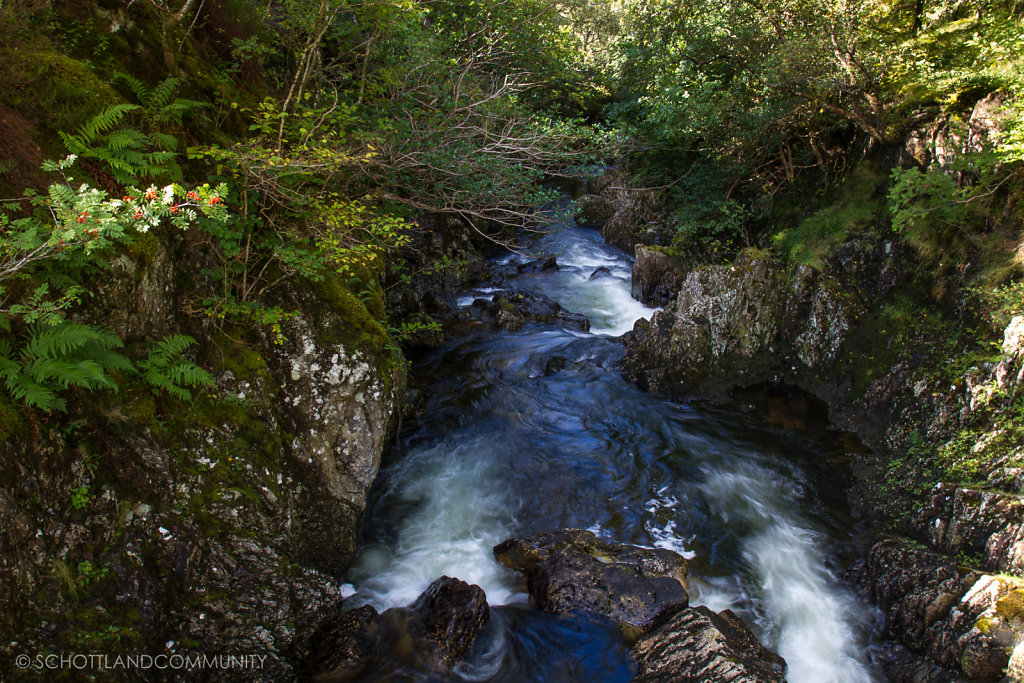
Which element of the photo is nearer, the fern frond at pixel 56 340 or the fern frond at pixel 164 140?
the fern frond at pixel 56 340

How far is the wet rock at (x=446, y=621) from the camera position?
6.14 meters

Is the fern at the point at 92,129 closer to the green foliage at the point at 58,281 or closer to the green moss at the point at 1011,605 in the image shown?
the green foliage at the point at 58,281

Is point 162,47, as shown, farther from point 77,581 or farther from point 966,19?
point 966,19

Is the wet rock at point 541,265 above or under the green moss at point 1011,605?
under

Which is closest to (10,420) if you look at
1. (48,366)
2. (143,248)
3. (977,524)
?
(48,366)

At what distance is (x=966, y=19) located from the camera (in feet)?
34.2

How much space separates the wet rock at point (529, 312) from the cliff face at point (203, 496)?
6621 millimetres

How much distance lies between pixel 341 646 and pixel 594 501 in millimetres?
4233

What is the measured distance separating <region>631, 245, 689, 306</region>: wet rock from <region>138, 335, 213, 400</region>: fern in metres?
12.1

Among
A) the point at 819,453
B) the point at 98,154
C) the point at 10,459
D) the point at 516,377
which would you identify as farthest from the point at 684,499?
the point at 98,154

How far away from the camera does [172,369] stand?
17.8 feet

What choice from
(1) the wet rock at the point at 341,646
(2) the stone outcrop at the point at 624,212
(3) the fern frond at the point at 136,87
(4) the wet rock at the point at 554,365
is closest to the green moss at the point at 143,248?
(3) the fern frond at the point at 136,87

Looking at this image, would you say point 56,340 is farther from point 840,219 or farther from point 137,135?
point 840,219

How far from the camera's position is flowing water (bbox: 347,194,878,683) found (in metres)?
6.56
